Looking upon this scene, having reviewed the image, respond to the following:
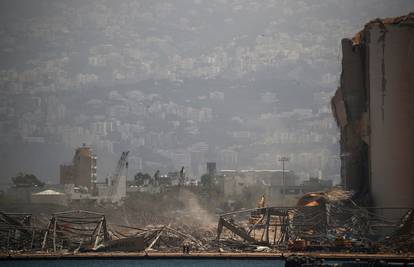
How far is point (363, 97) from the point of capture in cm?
9600

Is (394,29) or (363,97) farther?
(363,97)

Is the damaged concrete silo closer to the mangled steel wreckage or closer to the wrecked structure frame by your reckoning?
the mangled steel wreckage

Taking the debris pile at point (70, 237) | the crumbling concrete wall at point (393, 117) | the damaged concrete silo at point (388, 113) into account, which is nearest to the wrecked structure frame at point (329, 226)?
the crumbling concrete wall at point (393, 117)

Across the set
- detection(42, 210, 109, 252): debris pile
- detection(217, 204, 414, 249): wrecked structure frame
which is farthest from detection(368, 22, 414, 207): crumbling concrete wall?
detection(42, 210, 109, 252): debris pile

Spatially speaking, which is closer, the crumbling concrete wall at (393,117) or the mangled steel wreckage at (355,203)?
the mangled steel wreckage at (355,203)

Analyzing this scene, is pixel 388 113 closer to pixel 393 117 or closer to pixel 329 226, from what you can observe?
pixel 393 117

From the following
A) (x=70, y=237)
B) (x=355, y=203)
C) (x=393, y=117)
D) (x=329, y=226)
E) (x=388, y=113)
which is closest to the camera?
(x=329, y=226)

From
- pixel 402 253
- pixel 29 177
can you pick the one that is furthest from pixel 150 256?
pixel 29 177

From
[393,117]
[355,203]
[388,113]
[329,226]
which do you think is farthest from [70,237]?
[393,117]

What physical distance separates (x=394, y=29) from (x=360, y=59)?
7097 mm

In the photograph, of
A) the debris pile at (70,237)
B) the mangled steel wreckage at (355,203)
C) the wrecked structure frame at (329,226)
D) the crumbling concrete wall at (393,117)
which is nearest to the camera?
the wrecked structure frame at (329,226)

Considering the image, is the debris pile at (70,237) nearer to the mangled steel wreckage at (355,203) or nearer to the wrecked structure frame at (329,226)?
the mangled steel wreckage at (355,203)

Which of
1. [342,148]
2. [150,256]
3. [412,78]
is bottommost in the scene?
[150,256]

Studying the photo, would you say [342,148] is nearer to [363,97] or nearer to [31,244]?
[363,97]
